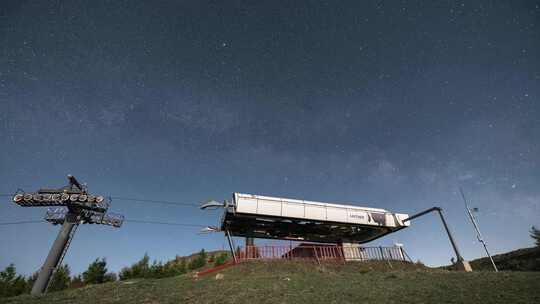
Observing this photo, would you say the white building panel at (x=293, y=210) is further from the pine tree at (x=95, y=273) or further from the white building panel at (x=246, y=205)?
the pine tree at (x=95, y=273)

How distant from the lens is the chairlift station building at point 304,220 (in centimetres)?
2169

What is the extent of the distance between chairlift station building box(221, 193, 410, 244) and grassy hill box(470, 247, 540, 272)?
12780 millimetres

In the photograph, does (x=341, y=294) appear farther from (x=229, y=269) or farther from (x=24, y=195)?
(x=24, y=195)

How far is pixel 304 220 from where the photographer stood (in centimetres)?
2338

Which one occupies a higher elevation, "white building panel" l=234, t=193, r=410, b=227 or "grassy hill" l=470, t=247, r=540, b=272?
"white building panel" l=234, t=193, r=410, b=227

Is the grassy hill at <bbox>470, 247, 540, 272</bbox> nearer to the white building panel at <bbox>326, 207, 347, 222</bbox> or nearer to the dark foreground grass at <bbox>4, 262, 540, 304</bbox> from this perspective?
the white building panel at <bbox>326, 207, 347, 222</bbox>

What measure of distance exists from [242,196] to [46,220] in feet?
95.9

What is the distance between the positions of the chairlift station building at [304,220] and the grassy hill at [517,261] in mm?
12780

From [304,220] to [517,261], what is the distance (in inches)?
1146

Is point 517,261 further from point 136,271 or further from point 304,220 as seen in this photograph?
point 136,271

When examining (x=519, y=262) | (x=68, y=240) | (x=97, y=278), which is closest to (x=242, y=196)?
(x=68, y=240)

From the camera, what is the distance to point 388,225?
2675cm

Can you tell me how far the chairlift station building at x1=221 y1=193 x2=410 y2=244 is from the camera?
21.7 metres

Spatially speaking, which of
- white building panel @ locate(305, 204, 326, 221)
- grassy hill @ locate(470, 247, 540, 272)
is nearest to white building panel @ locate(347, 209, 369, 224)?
white building panel @ locate(305, 204, 326, 221)
